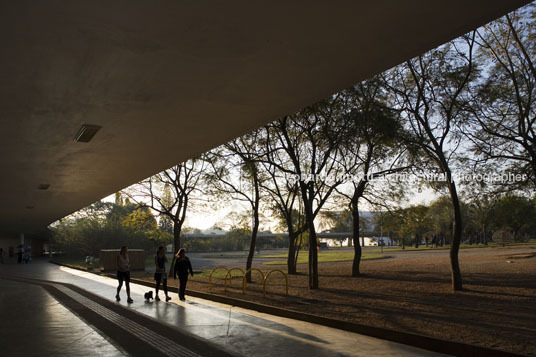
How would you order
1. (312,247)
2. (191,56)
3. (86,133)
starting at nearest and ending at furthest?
(191,56), (86,133), (312,247)

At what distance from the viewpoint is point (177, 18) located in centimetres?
438

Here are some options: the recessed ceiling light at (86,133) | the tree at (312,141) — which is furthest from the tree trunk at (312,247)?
the recessed ceiling light at (86,133)

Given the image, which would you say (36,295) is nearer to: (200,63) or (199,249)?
(200,63)

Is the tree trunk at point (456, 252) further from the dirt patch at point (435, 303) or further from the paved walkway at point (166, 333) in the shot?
the paved walkway at point (166, 333)

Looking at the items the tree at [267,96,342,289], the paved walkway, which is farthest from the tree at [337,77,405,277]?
the paved walkway

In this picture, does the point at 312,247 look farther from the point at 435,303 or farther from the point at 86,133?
the point at 86,133

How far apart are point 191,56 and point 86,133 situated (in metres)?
4.15

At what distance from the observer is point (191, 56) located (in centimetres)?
Answer: 523

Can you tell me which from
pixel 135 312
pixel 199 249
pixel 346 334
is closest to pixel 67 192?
pixel 135 312

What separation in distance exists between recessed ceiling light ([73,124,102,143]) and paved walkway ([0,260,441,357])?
381 cm

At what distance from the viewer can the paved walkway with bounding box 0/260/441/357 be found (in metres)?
7.42

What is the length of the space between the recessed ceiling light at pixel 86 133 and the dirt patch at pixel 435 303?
6657 millimetres

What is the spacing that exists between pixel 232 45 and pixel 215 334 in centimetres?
584

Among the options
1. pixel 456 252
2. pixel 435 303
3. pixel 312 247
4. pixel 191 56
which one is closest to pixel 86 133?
pixel 191 56
